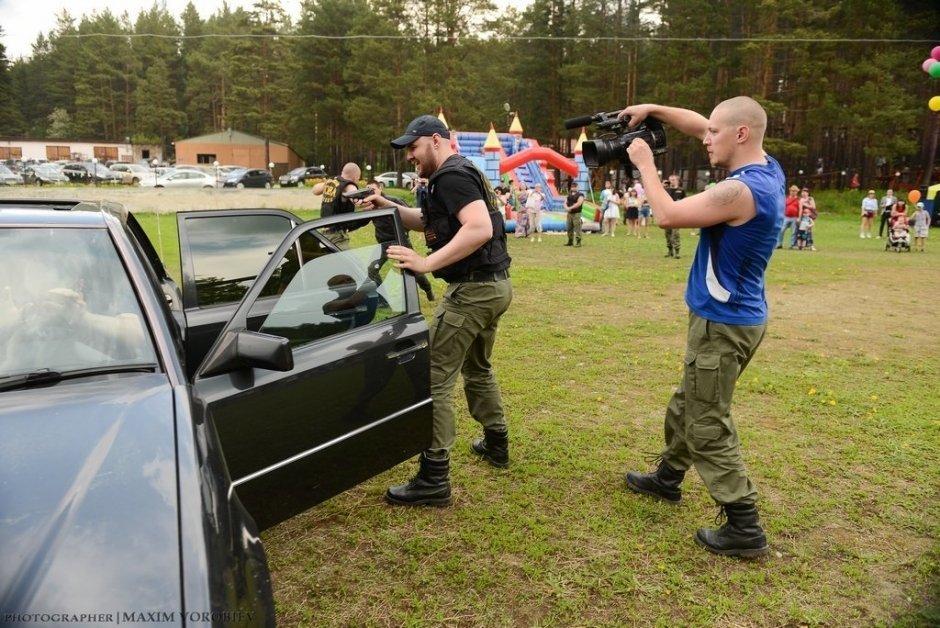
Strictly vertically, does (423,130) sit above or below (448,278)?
above

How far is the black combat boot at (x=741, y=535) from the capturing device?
3.11 m

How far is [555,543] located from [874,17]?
40.2 meters

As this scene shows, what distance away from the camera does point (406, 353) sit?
126 inches

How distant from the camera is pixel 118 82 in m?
79.1

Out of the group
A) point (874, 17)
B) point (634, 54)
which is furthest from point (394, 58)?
point (874, 17)

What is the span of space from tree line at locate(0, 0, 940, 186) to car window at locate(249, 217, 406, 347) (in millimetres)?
21497

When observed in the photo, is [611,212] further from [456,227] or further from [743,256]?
[743,256]

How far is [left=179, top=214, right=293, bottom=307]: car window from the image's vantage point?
12.7ft

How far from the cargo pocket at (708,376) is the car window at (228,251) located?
99.4 inches

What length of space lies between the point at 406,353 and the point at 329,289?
0.48 meters

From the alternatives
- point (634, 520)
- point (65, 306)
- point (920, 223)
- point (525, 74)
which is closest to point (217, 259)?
point (65, 306)

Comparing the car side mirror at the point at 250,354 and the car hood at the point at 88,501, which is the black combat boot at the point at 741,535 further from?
the car hood at the point at 88,501

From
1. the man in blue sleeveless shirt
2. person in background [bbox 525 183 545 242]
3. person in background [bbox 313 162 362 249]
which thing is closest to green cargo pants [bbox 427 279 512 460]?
the man in blue sleeveless shirt

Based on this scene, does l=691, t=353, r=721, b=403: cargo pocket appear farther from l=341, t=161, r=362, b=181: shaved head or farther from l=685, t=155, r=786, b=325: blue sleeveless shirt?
l=341, t=161, r=362, b=181: shaved head
